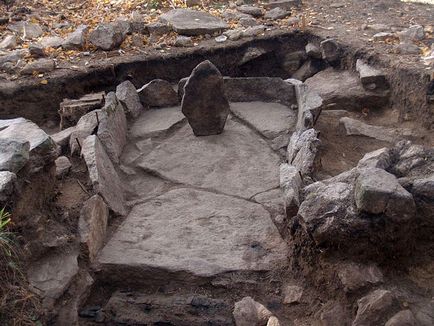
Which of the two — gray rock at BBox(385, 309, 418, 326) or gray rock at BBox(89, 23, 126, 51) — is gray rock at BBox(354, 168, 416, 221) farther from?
gray rock at BBox(89, 23, 126, 51)

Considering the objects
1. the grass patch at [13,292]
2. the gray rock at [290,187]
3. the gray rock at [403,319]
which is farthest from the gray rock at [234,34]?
the gray rock at [403,319]

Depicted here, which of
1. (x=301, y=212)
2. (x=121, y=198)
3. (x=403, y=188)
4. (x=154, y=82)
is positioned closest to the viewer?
(x=403, y=188)

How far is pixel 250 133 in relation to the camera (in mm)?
5168

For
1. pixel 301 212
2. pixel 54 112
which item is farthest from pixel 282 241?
pixel 54 112

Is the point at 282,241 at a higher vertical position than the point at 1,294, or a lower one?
lower

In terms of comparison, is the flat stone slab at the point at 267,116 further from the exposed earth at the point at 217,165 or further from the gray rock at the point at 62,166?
the gray rock at the point at 62,166

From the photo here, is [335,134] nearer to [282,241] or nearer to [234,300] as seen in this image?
[282,241]

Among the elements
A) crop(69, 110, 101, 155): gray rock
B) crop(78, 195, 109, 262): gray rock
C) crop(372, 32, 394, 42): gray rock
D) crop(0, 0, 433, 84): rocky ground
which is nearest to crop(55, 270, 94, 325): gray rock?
crop(78, 195, 109, 262): gray rock

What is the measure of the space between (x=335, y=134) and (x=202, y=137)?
118 centimetres

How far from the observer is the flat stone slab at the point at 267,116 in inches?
202

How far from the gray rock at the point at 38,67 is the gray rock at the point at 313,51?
2.72 m

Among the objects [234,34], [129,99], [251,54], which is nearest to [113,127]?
[129,99]

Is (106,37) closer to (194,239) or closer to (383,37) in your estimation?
(383,37)

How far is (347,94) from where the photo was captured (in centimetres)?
564
